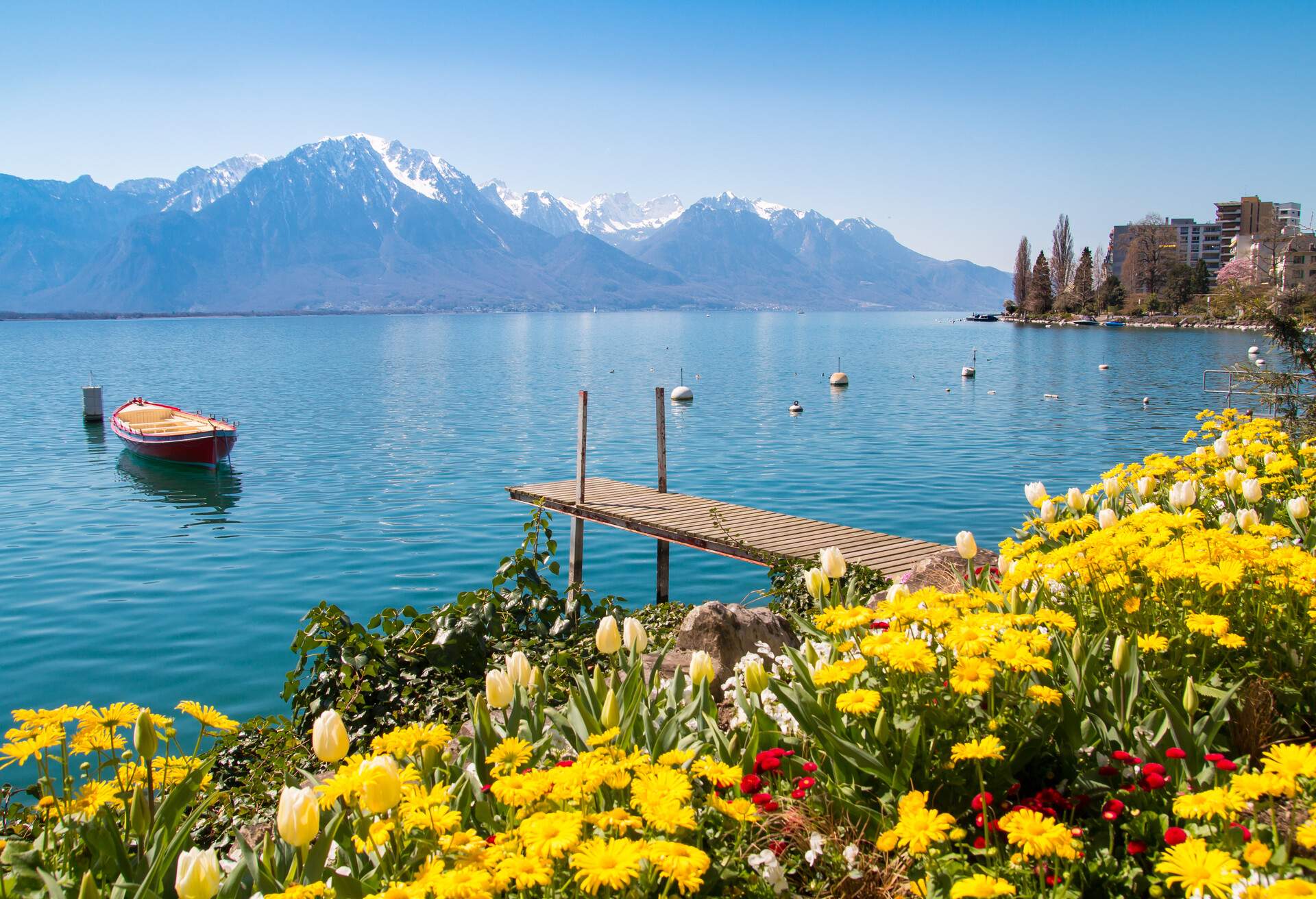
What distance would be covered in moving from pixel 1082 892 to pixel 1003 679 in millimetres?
862

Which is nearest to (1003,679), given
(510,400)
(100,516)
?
(100,516)

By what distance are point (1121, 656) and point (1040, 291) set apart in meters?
152

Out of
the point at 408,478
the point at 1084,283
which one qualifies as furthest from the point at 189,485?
the point at 1084,283

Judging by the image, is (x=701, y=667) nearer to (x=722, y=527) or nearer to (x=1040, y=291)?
(x=722, y=527)

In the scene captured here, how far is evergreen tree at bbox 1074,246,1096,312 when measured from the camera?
13400 cm

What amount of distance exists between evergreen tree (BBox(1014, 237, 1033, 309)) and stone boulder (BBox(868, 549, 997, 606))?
151152mm

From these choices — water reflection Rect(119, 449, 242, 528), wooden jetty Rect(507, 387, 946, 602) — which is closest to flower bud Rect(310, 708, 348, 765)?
wooden jetty Rect(507, 387, 946, 602)

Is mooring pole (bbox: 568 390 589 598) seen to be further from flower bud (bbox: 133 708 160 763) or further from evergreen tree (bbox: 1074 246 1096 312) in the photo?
evergreen tree (bbox: 1074 246 1096 312)

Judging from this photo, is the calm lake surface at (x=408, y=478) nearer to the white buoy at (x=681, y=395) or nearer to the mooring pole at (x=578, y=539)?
the mooring pole at (x=578, y=539)

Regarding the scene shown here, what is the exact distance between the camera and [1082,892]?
3.05m

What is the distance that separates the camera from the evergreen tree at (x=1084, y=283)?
Result: 134000 millimetres

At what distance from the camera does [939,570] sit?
28.2 feet

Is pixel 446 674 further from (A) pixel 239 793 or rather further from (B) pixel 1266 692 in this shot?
(B) pixel 1266 692

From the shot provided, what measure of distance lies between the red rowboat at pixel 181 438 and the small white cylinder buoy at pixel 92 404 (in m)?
6.63
